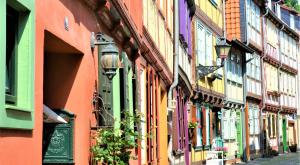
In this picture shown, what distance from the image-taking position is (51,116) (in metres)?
6.73

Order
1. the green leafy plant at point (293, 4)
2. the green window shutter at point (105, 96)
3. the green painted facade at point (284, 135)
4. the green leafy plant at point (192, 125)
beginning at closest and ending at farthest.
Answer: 1. the green window shutter at point (105, 96)
2. the green leafy plant at point (192, 125)
3. the green painted facade at point (284, 135)
4. the green leafy plant at point (293, 4)

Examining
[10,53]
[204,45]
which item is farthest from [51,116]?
[204,45]

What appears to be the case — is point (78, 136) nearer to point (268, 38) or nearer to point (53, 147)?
point (53, 147)

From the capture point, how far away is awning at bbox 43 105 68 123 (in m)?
6.68

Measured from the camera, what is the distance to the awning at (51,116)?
6.68 m

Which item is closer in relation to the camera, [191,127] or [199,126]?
[191,127]

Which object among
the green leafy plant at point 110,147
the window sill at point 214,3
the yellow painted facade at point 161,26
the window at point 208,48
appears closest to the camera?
the green leafy plant at point 110,147

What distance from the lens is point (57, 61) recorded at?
744cm

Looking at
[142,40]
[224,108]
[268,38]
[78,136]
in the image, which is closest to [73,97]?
[78,136]

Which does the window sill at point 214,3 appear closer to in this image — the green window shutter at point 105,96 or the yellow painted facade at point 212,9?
the yellow painted facade at point 212,9

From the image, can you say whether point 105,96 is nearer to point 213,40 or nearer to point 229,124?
point 213,40

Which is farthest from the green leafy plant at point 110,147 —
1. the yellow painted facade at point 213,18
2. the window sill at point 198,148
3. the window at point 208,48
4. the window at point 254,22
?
the window at point 254,22

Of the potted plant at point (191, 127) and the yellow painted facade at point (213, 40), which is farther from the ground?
the yellow painted facade at point (213, 40)

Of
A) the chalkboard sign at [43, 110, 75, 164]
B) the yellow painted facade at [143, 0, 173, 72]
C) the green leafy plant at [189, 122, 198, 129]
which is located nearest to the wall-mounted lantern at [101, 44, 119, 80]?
the chalkboard sign at [43, 110, 75, 164]
